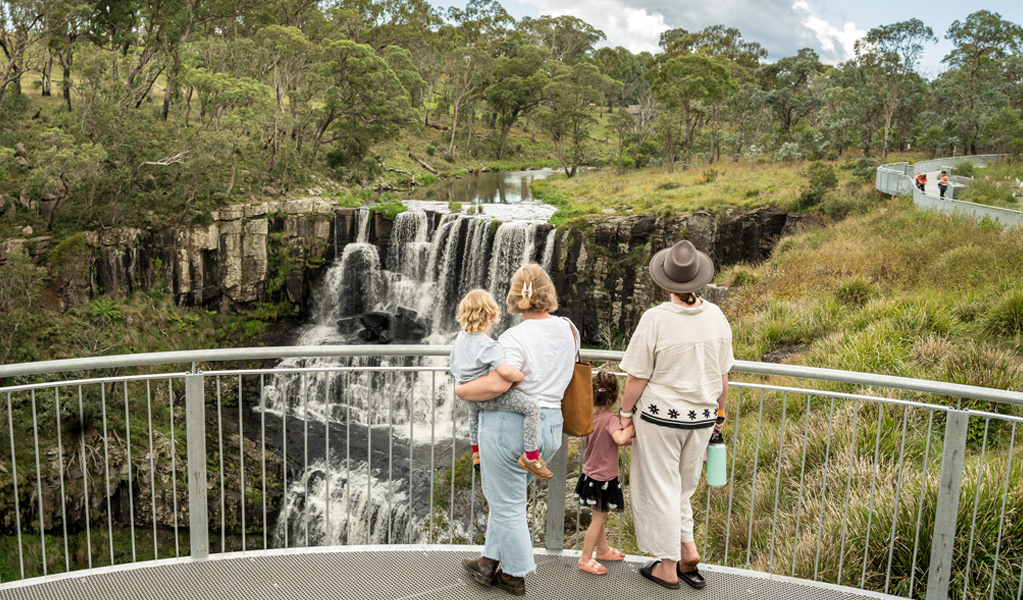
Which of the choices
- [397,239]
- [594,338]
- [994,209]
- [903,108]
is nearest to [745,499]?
[994,209]

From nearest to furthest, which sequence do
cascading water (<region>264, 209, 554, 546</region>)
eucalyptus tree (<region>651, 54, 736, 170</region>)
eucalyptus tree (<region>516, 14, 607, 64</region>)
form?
cascading water (<region>264, 209, 554, 546</region>) → eucalyptus tree (<region>651, 54, 736, 170</region>) → eucalyptus tree (<region>516, 14, 607, 64</region>)

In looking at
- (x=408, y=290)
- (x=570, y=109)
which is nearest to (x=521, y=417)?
(x=408, y=290)

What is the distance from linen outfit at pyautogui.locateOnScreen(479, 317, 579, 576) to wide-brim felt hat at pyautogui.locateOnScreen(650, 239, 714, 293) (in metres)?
0.56

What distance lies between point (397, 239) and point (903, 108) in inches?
1292

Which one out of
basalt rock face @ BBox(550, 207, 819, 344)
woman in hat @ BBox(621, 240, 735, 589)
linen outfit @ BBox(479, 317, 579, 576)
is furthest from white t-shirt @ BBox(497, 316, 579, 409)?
basalt rock face @ BBox(550, 207, 819, 344)

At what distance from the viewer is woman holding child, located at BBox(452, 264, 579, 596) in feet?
11.4

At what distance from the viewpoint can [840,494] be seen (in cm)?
619

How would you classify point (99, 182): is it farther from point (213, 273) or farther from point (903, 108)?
point (903, 108)

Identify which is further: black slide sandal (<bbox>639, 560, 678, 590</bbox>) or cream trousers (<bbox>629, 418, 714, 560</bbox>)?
black slide sandal (<bbox>639, 560, 678, 590</bbox>)

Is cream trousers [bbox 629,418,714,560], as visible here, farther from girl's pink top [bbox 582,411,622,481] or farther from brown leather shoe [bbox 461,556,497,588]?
brown leather shoe [bbox 461,556,497,588]

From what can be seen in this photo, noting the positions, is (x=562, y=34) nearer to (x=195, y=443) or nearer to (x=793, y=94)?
(x=793, y=94)

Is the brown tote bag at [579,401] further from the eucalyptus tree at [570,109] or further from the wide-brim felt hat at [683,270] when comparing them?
the eucalyptus tree at [570,109]

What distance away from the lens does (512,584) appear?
3799 mm

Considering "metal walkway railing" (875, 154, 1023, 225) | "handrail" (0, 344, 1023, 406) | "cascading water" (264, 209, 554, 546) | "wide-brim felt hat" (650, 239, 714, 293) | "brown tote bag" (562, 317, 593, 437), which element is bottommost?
"cascading water" (264, 209, 554, 546)
